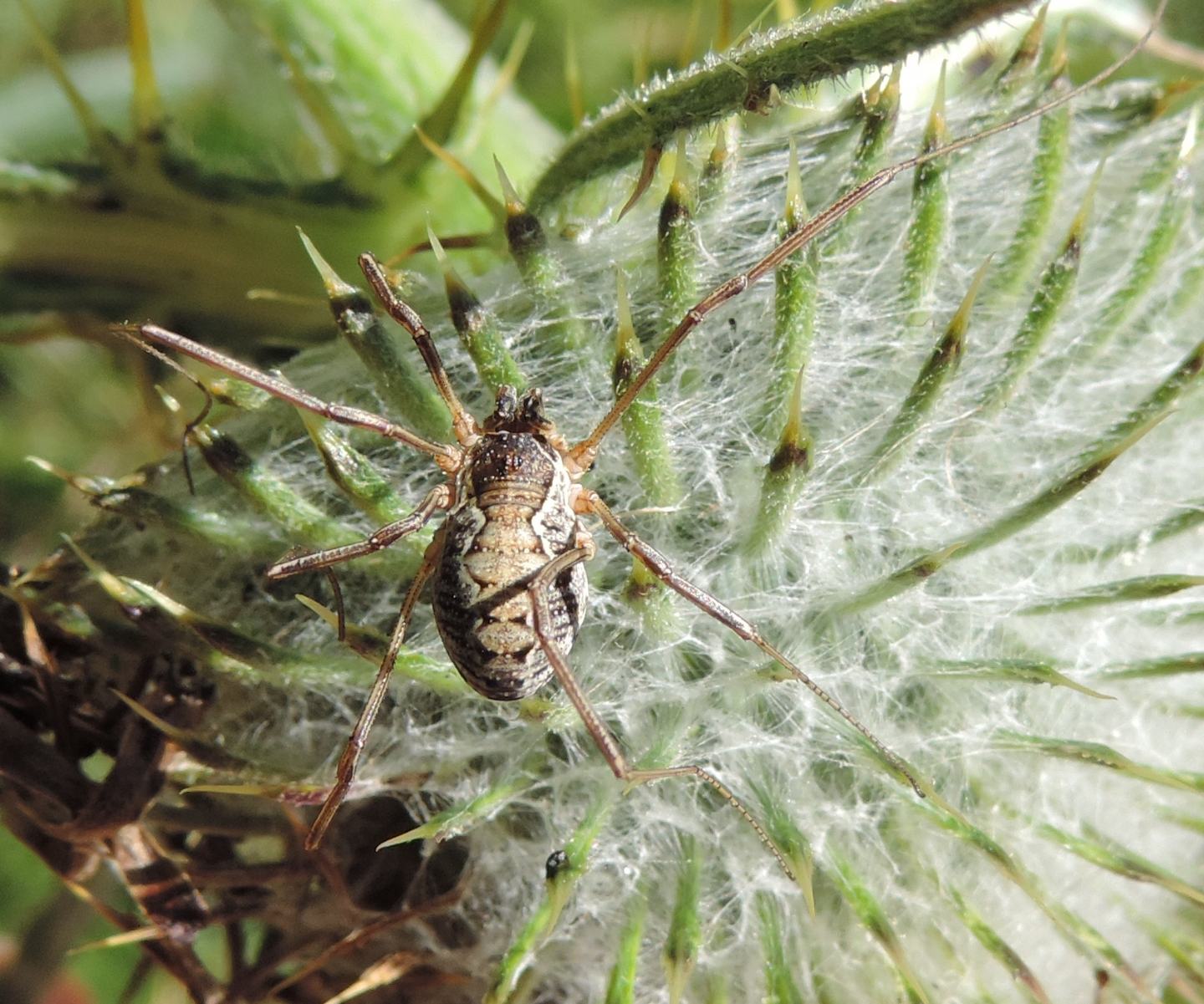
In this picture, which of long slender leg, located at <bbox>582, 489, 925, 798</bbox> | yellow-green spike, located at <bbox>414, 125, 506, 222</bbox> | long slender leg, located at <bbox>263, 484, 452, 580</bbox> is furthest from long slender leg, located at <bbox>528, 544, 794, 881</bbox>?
yellow-green spike, located at <bbox>414, 125, 506, 222</bbox>

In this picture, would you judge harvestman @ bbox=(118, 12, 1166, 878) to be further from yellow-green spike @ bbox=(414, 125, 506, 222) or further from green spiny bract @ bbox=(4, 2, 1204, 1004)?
yellow-green spike @ bbox=(414, 125, 506, 222)

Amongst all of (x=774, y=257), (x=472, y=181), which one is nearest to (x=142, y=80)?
(x=472, y=181)

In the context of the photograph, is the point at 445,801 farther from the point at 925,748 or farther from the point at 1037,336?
the point at 1037,336

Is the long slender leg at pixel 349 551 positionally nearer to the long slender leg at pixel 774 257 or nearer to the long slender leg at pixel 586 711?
the long slender leg at pixel 586 711

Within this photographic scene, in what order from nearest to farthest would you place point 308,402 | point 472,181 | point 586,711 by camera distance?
1. point 586,711
2. point 308,402
3. point 472,181

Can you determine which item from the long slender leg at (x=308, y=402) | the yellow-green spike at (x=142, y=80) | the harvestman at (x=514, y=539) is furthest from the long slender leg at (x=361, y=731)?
the yellow-green spike at (x=142, y=80)

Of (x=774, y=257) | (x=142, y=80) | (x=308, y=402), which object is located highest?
(x=142, y=80)

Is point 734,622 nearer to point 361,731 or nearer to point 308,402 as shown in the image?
point 361,731
